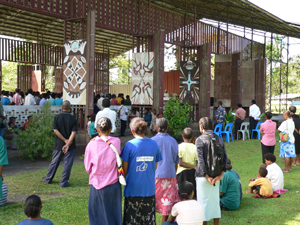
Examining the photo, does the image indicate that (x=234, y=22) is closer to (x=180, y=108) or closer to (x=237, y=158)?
(x=180, y=108)

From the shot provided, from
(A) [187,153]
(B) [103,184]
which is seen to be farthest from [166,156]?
(B) [103,184]

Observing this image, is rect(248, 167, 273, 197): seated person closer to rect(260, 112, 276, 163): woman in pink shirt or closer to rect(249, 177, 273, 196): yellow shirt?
rect(249, 177, 273, 196): yellow shirt

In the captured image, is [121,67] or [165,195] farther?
[121,67]

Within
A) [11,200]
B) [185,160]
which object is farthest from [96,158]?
[11,200]

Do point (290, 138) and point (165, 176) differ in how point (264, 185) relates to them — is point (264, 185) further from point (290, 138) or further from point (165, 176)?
point (290, 138)

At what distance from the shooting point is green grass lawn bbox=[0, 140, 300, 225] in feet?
14.5

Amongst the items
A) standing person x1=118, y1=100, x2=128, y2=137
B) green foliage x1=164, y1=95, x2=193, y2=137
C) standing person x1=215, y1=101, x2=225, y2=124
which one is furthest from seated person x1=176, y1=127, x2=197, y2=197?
standing person x1=215, y1=101, x2=225, y2=124

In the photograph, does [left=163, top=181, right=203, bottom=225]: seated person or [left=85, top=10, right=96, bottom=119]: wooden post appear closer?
[left=163, top=181, right=203, bottom=225]: seated person

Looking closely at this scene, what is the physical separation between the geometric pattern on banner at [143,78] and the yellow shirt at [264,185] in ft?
20.7

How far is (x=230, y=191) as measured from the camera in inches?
189

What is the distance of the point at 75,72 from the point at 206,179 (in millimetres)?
7087

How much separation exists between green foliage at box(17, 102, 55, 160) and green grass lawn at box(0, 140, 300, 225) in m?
1.16

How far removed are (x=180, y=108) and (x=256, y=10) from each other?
23.5 feet

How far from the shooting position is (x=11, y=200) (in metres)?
5.09
